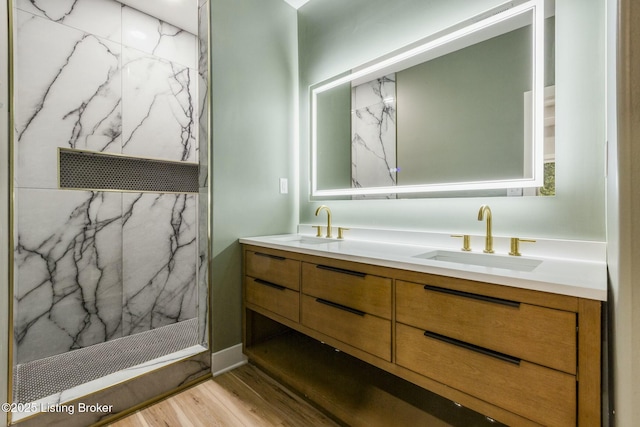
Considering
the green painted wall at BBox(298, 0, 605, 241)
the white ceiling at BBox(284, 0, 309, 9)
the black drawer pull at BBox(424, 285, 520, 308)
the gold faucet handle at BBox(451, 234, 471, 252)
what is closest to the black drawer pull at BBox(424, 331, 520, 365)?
the black drawer pull at BBox(424, 285, 520, 308)

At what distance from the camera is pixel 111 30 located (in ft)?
7.51

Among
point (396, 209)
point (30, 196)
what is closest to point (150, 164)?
point (30, 196)

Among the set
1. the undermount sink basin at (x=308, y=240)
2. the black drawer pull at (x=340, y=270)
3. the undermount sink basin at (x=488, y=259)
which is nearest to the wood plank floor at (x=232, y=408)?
the black drawer pull at (x=340, y=270)

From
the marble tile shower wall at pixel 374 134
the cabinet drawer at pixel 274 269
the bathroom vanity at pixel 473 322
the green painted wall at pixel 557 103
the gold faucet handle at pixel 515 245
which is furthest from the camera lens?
the marble tile shower wall at pixel 374 134

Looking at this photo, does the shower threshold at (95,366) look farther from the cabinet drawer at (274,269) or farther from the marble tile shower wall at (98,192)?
the cabinet drawer at (274,269)

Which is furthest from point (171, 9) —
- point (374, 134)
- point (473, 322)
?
point (473, 322)

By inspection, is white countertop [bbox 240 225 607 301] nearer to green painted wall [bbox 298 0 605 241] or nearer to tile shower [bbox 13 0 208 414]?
green painted wall [bbox 298 0 605 241]

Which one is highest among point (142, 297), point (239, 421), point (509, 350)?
point (509, 350)

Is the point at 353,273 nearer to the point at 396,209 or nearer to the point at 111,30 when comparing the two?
the point at 396,209

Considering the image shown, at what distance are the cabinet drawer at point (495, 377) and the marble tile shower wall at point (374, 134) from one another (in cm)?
97

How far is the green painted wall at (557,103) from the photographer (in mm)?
1193

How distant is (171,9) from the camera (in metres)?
2.43

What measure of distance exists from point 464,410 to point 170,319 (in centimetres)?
233

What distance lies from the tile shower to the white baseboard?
15 centimetres
